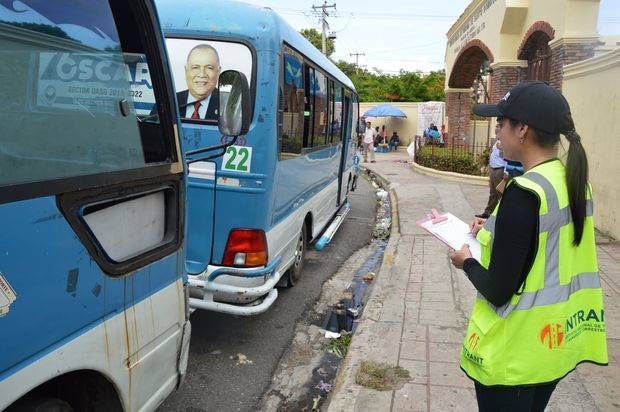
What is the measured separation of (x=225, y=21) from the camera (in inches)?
158

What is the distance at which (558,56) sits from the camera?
1057 cm

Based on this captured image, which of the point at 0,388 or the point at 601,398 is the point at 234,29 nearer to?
the point at 0,388

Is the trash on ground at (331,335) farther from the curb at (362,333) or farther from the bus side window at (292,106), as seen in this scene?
the bus side window at (292,106)

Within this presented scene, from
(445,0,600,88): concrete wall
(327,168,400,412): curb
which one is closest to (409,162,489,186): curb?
(445,0,600,88): concrete wall

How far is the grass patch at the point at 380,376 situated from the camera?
11.6 feet

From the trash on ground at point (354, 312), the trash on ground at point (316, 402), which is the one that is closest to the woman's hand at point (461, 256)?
the trash on ground at point (316, 402)

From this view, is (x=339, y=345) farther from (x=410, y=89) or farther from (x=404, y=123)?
(x=410, y=89)

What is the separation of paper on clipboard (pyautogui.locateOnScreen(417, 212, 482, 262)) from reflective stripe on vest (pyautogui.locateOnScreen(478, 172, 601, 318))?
0.51 meters

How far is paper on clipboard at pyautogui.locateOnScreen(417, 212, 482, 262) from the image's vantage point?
7.83 ft

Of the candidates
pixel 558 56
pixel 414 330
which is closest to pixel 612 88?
pixel 558 56

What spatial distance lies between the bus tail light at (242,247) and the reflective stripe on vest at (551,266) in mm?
2396

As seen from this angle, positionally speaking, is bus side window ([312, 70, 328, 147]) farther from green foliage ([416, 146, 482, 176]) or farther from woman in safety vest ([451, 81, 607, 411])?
green foliage ([416, 146, 482, 176])

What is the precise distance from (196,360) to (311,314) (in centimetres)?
147

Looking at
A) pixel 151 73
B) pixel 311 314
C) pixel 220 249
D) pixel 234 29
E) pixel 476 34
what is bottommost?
pixel 311 314
